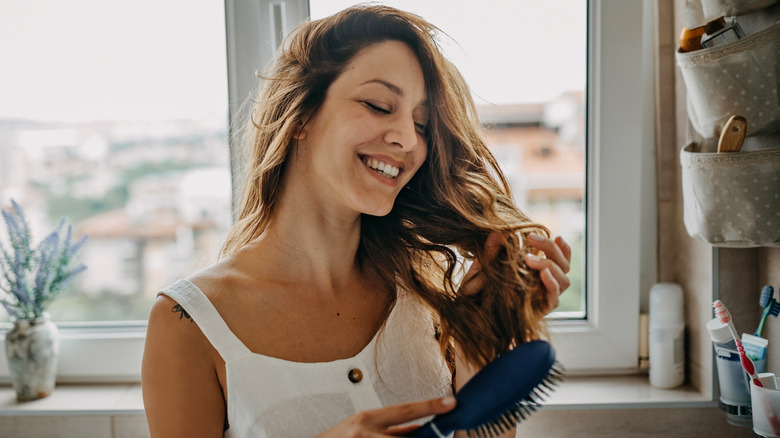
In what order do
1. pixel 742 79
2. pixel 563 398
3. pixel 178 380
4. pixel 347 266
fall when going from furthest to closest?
pixel 563 398
pixel 347 266
pixel 742 79
pixel 178 380

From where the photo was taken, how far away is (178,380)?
90 cm

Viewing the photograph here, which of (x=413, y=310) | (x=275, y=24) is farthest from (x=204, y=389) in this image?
(x=275, y=24)

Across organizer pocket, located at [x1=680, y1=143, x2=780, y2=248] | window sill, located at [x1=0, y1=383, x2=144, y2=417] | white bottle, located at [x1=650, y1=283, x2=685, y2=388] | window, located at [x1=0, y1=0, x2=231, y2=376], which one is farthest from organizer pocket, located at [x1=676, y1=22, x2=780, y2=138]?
window sill, located at [x1=0, y1=383, x2=144, y2=417]

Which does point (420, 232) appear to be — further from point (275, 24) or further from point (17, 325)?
point (17, 325)

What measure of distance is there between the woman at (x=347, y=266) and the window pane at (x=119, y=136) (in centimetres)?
39

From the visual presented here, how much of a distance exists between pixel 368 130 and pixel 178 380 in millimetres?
442

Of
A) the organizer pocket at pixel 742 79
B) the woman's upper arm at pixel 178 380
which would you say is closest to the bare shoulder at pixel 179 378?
the woman's upper arm at pixel 178 380

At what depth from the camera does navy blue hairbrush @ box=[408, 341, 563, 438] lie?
2.46 ft

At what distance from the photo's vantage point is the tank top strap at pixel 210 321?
36.3 inches

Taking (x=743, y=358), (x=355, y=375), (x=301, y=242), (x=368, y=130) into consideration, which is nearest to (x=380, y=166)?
(x=368, y=130)

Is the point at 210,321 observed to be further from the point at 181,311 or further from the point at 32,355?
the point at 32,355

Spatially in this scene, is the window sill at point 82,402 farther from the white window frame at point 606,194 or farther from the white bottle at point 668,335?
the white bottle at point 668,335

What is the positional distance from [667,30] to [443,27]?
0.47 meters

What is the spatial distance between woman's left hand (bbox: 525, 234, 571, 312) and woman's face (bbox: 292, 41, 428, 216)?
0.22 m
